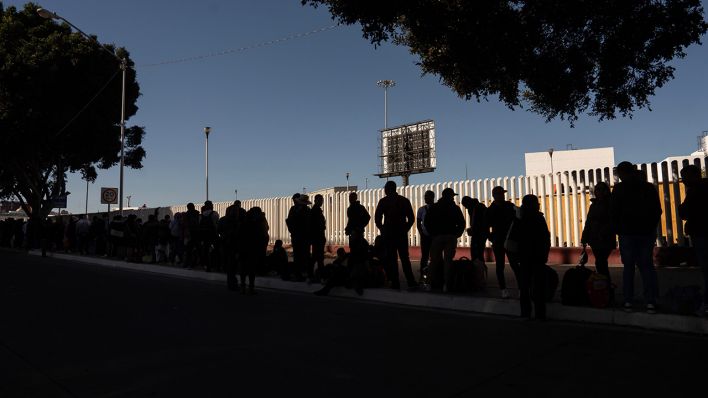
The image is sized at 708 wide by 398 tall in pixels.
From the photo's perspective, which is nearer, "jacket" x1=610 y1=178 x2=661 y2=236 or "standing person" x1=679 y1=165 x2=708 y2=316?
"standing person" x1=679 y1=165 x2=708 y2=316

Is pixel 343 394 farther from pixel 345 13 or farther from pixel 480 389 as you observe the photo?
pixel 345 13

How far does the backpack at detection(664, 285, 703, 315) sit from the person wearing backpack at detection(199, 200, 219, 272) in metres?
10.0

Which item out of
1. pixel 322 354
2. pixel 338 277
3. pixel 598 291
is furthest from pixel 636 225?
pixel 338 277

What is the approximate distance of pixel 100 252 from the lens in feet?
72.7

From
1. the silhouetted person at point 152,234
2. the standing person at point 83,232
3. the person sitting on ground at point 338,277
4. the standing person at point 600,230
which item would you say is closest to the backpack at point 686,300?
the standing person at point 600,230

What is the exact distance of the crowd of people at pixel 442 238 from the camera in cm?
629

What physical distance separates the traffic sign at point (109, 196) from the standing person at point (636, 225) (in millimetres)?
21058

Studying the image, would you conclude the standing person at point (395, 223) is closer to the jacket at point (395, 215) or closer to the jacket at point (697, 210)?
the jacket at point (395, 215)

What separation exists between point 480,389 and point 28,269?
15368mm

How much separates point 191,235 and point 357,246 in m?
6.75

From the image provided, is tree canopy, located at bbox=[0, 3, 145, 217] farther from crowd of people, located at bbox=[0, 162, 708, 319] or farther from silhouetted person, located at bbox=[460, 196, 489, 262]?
silhouetted person, located at bbox=[460, 196, 489, 262]

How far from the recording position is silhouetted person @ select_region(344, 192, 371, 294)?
9211 mm

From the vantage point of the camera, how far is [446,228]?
8.45 m

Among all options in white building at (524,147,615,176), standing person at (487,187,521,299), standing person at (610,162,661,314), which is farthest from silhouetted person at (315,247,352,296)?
white building at (524,147,615,176)
